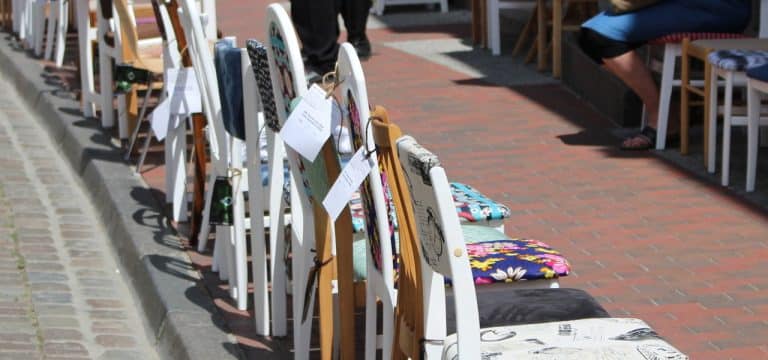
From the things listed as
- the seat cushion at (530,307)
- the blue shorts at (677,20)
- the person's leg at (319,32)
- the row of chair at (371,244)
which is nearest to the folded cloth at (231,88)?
the row of chair at (371,244)

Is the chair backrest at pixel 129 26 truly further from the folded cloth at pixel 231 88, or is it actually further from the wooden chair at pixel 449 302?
the wooden chair at pixel 449 302

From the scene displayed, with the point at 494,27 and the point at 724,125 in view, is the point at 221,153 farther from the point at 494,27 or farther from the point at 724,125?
the point at 494,27

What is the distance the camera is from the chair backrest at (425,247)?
334cm

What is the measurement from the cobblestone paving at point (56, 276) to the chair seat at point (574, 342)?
2.43 m

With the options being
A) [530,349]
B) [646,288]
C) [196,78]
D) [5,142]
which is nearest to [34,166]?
[5,142]

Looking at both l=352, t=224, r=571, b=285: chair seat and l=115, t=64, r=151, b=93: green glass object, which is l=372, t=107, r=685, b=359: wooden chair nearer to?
l=352, t=224, r=571, b=285: chair seat

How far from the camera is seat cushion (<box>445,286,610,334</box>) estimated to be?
401cm

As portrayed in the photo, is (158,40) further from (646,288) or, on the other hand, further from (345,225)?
(345,225)

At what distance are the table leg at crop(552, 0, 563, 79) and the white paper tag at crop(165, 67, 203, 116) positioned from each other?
4498mm

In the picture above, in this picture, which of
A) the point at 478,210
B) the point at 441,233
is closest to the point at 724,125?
the point at 478,210

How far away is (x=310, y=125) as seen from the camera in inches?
169

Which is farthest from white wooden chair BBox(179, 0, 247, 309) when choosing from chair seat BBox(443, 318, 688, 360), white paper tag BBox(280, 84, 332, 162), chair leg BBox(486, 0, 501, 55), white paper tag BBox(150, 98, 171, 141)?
chair leg BBox(486, 0, 501, 55)

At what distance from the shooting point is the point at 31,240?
755 cm

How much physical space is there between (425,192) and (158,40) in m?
6.10
